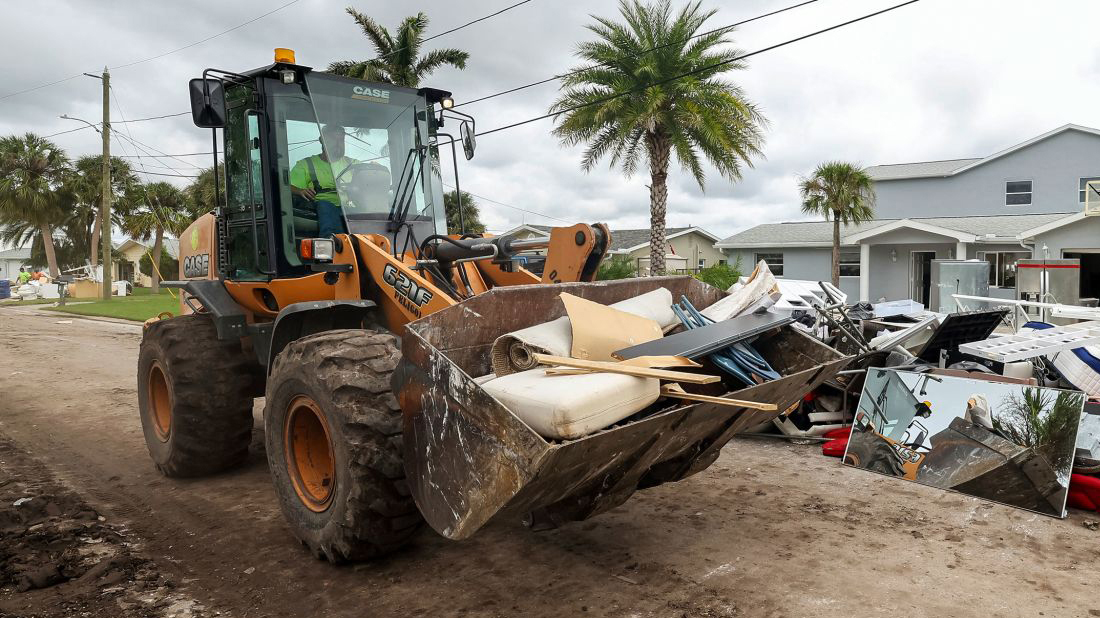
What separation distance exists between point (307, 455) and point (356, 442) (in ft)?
2.95

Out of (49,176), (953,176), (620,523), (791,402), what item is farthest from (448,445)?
A: (49,176)

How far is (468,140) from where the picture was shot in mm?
5895

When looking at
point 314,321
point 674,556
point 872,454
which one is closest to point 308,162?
point 314,321

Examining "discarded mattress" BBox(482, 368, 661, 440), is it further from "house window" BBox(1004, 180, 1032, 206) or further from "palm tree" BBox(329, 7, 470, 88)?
"house window" BBox(1004, 180, 1032, 206)

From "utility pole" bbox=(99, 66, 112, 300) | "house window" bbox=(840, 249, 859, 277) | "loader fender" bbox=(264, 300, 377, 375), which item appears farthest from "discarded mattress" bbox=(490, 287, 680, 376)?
"utility pole" bbox=(99, 66, 112, 300)

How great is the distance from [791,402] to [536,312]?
157cm

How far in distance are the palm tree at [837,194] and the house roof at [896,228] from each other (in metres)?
0.74

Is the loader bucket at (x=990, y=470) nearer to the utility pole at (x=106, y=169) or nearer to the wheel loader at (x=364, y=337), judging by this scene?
the wheel loader at (x=364, y=337)

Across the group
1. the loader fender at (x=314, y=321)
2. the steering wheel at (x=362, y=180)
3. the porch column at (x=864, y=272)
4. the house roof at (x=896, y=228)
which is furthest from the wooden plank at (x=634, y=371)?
the porch column at (x=864, y=272)

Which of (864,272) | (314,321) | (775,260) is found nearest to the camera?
(314,321)

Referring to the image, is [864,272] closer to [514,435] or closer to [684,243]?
[684,243]

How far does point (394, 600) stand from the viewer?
12.0 ft

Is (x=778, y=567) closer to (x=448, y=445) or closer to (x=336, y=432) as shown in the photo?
(x=448, y=445)

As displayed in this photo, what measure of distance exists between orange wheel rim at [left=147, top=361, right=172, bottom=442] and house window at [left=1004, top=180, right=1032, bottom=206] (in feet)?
96.7
